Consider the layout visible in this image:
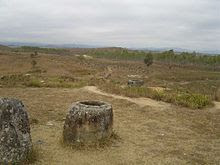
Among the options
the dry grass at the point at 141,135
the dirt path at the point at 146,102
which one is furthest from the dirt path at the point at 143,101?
the dry grass at the point at 141,135

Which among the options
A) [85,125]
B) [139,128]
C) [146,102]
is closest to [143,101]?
[146,102]

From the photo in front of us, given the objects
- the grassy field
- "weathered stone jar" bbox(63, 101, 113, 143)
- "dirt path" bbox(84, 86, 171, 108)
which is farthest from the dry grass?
"dirt path" bbox(84, 86, 171, 108)

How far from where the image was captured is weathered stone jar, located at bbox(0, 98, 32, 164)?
7570 millimetres

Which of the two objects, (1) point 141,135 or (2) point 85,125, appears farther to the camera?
(1) point 141,135

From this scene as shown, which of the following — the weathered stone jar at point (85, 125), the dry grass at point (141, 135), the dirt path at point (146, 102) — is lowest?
the dry grass at point (141, 135)

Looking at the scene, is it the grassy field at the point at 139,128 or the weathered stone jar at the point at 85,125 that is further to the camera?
the weathered stone jar at the point at 85,125

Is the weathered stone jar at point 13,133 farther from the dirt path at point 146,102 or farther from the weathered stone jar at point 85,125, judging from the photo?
the dirt path at point 146,102

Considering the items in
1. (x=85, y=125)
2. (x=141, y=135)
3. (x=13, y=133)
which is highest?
(x=13, y=133)

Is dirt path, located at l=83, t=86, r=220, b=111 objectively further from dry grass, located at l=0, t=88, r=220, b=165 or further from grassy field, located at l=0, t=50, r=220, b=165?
dry grass, located at l=0, t=88, r=220, b=165

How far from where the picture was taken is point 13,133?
772cm

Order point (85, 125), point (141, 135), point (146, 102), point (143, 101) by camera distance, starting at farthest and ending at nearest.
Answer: point (143, 101), point (146, 102), point (141, 135), point (85, 125)

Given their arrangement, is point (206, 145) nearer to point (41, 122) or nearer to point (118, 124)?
point (118, 124)

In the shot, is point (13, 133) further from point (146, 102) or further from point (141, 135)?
point (146, 102)

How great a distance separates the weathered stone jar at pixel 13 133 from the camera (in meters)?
7.57
